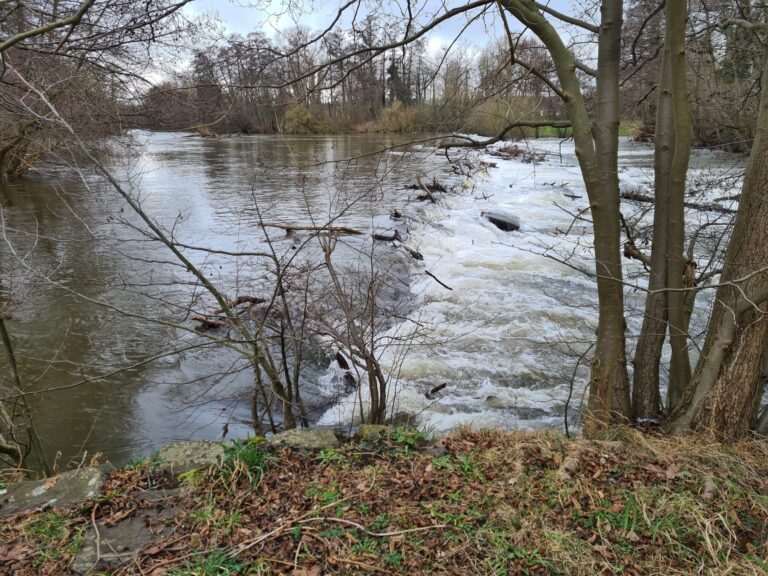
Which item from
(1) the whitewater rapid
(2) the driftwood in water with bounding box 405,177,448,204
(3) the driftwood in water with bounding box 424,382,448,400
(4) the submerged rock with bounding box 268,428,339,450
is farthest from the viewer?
(2) the driftwood in water with bounding box 405,177,448,204

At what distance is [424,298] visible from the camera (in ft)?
29.0

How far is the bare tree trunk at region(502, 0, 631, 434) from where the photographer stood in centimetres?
367

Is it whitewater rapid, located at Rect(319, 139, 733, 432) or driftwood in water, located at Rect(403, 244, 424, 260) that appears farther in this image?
driftwood in water, located at Rect(403, 244, 424, 260)

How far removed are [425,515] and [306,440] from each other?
1.07 meters

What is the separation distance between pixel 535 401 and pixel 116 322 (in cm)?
Answer: 603

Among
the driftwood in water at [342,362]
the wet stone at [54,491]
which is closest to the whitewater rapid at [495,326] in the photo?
the driftwood in water at [342,362]

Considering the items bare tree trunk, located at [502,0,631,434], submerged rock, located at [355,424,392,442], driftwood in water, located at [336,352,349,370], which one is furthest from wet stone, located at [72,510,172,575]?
driftwood in water, located at [336,352,349,370]

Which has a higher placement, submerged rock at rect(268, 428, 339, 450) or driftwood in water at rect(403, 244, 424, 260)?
driftwood in water at rect(403, 244, 424, 260)

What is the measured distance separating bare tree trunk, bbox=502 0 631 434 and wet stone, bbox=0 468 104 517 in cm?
340

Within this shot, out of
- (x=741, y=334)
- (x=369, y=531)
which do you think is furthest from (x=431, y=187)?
(x=369, y=531)

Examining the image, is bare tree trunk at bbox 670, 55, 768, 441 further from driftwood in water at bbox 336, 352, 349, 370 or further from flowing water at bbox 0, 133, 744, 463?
driftwood in water at bbox 336, 352, 349, 370

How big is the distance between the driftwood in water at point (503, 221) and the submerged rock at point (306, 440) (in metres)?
10.6

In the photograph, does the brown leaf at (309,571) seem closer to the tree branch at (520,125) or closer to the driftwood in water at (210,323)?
the tree branch at (520,125)

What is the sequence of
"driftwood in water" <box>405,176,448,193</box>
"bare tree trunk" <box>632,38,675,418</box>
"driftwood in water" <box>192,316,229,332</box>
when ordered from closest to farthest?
"bare tree trunk" <box>632,38,675,418</box> → "driftwood in water" <box>192,316,229,332</box> → "driftwood in water" <box>405,176,448,193</box>
